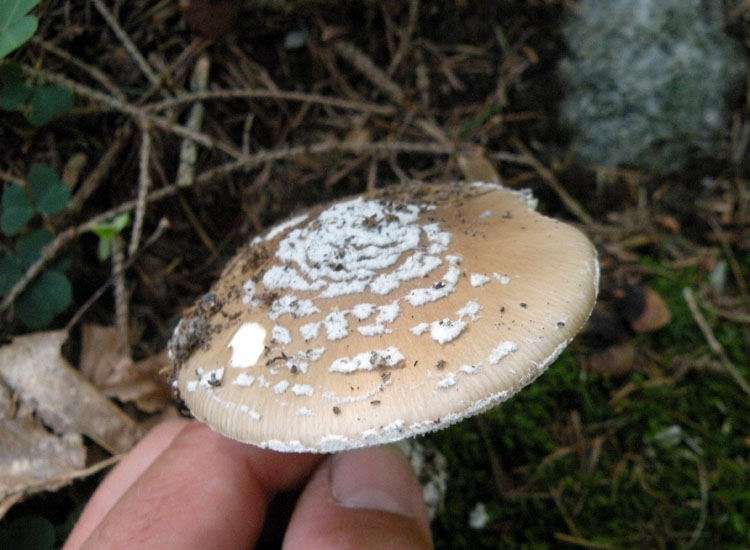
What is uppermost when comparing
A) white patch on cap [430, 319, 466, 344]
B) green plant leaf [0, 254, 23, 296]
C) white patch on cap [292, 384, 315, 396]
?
green plant leaf [0, 254, 23, 296]

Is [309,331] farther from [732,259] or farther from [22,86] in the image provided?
[732,259]

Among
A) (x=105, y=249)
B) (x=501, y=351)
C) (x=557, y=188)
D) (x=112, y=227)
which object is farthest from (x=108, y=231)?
(x=557, y=188)

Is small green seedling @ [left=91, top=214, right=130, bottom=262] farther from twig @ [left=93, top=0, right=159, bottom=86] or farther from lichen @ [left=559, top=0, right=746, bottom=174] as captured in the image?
lichen @ [left=559, top=0, right=746, bottom=174]

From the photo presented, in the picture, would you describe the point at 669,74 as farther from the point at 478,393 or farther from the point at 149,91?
the point at 149,91

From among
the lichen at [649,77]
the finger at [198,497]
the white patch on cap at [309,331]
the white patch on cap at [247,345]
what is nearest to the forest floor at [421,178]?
the lichen at [649,77]

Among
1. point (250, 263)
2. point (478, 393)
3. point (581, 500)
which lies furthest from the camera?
point (581, 500)

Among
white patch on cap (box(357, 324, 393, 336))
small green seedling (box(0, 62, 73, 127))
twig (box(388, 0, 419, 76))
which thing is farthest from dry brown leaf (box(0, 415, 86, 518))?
twig (box(388, 0, 419, 76))

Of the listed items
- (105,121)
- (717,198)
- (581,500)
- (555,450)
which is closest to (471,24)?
(717,198)
